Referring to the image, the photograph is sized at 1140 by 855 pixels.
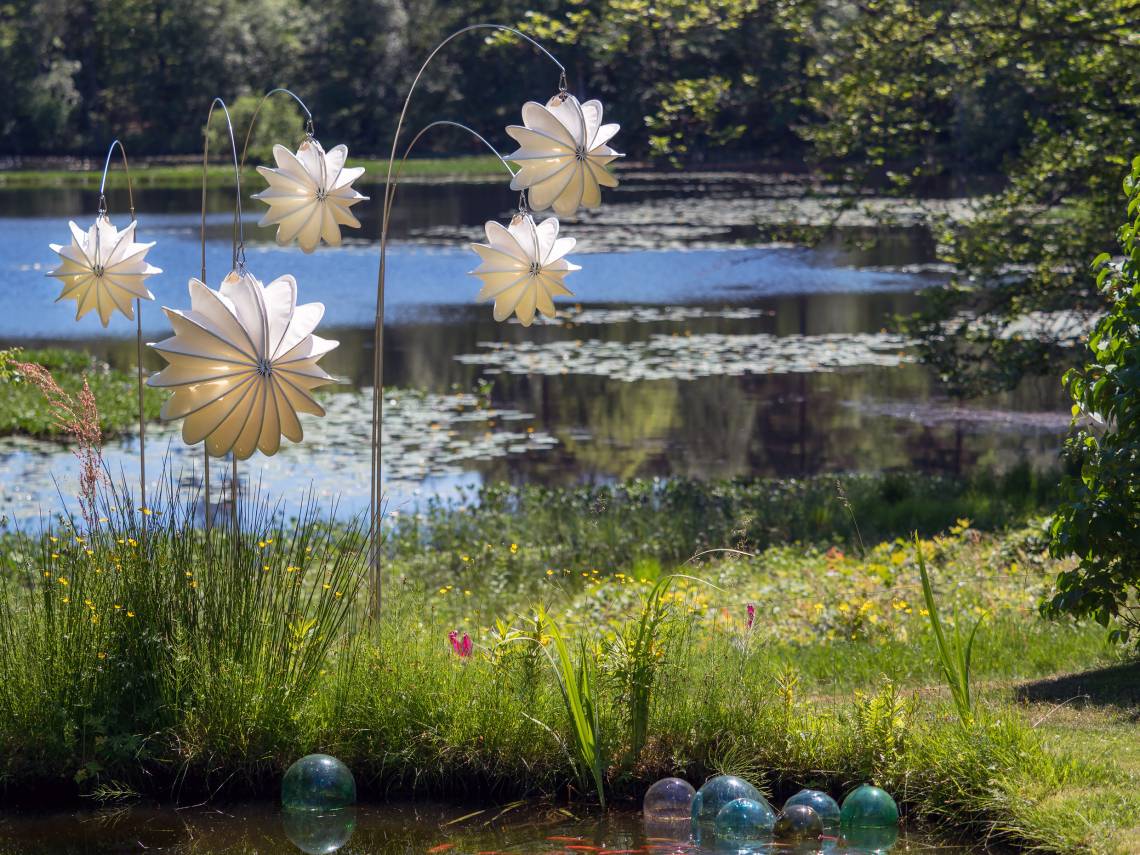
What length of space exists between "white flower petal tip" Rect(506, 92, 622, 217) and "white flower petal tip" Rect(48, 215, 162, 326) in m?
1.93

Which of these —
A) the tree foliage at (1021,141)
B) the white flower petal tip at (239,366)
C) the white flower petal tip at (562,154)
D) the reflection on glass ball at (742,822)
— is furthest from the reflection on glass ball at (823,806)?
the tree foliage at (1021,141)

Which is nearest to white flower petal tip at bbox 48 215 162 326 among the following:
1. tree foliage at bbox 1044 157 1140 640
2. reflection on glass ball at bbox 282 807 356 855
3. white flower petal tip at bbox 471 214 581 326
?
white flower petal tip at bbox 471 214 581 326

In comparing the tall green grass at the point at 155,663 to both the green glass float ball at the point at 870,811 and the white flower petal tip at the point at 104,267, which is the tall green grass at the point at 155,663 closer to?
the white flower petal tip at the point at 104,267

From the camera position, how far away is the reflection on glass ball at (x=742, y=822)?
416 cm

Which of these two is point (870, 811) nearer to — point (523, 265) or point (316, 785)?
point (316, 785)

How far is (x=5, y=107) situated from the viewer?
208 ft

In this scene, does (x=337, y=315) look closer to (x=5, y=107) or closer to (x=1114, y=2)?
(x=1114, y=2)

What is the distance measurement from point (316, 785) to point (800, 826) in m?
1.57

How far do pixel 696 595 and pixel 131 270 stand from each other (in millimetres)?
3404

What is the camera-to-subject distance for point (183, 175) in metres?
55.7

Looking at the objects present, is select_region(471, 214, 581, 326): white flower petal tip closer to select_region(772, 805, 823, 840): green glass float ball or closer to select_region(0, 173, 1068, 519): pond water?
select_region(0, 173, 1068, 519): pond water

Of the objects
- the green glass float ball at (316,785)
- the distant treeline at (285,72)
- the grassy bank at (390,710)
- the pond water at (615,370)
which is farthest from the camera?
the distant treeline at (285,72)

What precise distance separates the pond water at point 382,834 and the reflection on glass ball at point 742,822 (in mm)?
46

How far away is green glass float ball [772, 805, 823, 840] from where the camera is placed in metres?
4.25
